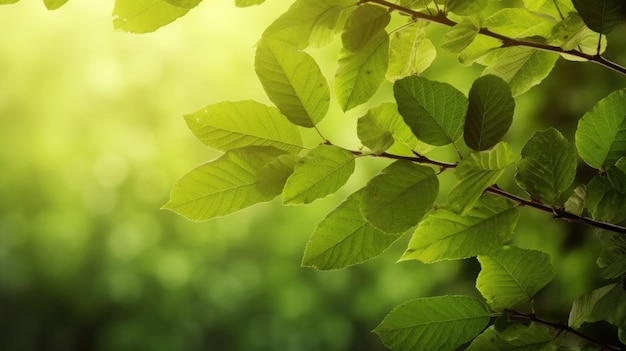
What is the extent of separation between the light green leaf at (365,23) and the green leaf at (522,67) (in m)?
0.13

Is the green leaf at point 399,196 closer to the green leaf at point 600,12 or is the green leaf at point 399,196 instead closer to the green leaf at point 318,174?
the green leaf at point 318,174

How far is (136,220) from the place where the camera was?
6.60m

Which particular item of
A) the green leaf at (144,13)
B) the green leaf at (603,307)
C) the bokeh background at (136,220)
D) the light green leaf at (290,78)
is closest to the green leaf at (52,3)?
the green leaf at (144,13)

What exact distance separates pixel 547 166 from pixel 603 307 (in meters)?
0.12

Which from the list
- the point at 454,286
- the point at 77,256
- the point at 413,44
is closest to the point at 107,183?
the point at 77,256

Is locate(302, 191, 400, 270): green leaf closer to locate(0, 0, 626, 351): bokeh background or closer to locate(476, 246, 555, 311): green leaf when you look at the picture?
locate(476, 246, 555, 311): green leaf

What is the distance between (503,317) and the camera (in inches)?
22.3

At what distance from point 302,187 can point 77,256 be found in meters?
6.61

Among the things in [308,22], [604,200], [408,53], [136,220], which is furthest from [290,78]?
[136,220]

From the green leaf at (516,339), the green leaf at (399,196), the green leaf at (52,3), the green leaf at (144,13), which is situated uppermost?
the green leaf at (52,3)

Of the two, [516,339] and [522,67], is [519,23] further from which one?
[516,339]

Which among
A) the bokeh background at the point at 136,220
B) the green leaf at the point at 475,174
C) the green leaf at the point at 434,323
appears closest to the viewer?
the green leaf at the point at 475,174

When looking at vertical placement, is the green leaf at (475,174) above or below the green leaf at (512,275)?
above

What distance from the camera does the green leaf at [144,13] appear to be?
20.6 inches
